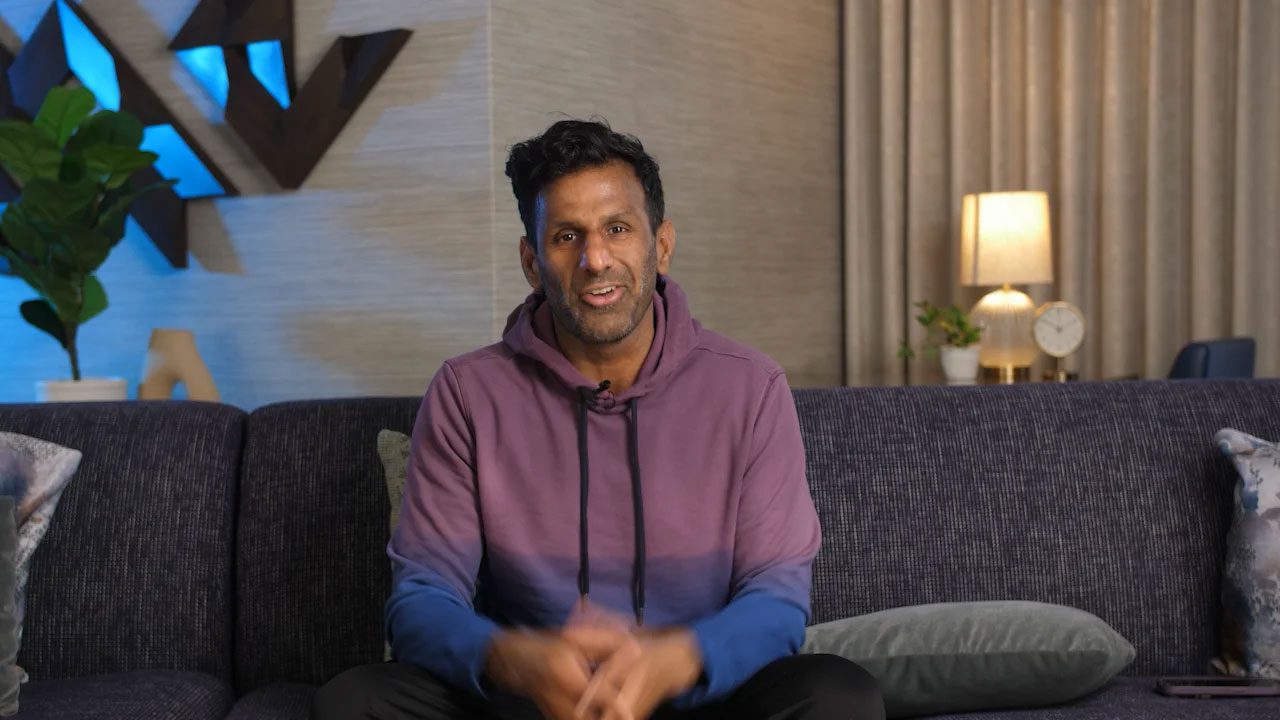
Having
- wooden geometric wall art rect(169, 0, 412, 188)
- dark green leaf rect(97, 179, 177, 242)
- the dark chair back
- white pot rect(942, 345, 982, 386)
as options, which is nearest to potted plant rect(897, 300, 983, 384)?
white pot rect(942, 345, 982, 386)

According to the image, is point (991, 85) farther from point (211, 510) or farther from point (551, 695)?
point (551, 695)

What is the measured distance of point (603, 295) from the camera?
74.9 inches

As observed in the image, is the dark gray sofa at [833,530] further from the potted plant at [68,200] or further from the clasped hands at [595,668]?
the potted plant at [68,200]

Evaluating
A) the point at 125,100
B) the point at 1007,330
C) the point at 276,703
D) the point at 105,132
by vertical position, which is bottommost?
the point at 276,703

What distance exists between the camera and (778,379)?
197 centimetres

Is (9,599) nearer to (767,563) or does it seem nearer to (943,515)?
(767,563)

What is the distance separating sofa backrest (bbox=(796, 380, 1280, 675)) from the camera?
216 centimetres

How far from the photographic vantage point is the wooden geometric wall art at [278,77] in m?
3.88

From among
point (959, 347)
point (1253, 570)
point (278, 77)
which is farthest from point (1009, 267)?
point (1253, 570)

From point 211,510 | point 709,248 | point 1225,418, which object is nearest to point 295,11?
point 709,248

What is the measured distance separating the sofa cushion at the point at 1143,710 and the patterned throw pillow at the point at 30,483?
4.41 ft

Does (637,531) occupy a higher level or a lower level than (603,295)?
lower

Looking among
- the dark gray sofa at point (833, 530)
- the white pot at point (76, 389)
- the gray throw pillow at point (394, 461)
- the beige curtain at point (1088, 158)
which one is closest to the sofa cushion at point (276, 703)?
the dark gray sofa at point (833, 530)

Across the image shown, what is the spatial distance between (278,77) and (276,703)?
7.86 feet
